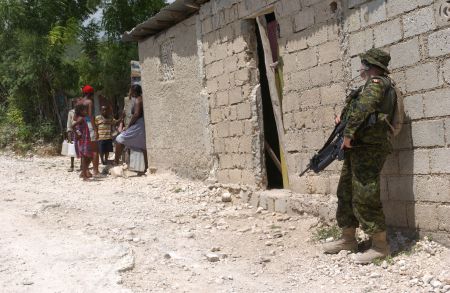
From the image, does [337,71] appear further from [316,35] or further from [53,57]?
[53,57]

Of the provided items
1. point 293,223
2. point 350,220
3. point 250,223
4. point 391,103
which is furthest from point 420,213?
point 250,223

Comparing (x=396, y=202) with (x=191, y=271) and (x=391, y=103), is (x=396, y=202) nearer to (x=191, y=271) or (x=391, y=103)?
(x=391, y=103)

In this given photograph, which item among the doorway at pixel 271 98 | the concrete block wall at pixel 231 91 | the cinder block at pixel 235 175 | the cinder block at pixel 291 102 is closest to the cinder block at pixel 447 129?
the cinder block at pixel 291 102

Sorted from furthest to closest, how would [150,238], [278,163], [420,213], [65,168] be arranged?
[65,168]
[278,163]
[150,238]
[420,213]

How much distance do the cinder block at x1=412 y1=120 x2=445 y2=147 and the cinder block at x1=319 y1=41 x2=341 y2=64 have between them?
1126 mm

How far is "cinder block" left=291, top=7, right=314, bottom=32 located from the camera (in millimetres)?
4965

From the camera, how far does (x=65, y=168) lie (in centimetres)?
970

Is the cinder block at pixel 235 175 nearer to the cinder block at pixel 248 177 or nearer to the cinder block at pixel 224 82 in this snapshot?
the cinder block at pixel 248 177

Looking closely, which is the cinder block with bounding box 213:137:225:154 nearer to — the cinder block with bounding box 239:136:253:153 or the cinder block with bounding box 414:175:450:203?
the cinder block with bounding box 239:136:253:153

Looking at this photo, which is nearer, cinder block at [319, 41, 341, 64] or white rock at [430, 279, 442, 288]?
white rock at [430, 279, 442, 288]

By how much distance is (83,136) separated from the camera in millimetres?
7895

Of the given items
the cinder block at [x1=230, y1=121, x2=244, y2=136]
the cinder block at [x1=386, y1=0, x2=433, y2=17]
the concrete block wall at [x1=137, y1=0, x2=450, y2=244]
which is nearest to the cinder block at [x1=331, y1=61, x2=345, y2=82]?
the concrete block wall at [x1=137, y1=0, x2=450, y2=244]

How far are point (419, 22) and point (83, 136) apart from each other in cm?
565

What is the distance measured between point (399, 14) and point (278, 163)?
98.2 inches
